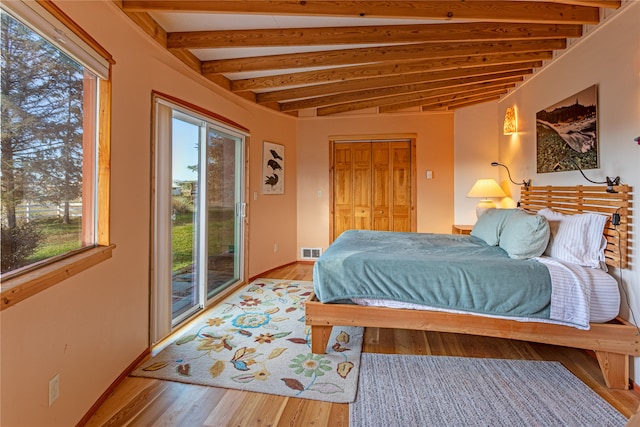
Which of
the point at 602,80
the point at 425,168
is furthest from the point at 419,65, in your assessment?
the point at 425,168

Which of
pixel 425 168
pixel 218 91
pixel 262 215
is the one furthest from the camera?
pixel 425 168

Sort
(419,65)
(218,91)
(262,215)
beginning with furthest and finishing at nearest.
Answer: (262,215) < (218,91) < (419,65)

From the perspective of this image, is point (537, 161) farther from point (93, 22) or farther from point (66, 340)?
point (66, 340)

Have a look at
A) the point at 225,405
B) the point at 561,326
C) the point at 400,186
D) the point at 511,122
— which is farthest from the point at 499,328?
the point at 400,186

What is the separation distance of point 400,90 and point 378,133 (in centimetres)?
104

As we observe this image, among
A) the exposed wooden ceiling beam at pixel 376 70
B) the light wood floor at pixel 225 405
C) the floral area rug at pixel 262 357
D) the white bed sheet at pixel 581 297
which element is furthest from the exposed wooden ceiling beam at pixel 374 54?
the light wood floor at pixel 225 405

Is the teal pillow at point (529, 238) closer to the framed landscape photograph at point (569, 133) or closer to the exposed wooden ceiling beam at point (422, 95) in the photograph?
the framed landscape photograph at point (569, 133)

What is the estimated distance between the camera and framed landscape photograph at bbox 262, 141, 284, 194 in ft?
14.9

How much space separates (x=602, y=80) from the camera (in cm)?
233

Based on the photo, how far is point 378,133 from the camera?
5.06 metres

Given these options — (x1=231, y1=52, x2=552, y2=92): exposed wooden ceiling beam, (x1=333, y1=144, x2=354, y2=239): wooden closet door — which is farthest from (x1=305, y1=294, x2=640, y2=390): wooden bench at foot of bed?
(x1=333, y1=144, x2=354, y2=239): wooden closet door

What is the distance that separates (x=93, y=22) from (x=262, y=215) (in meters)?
2.95

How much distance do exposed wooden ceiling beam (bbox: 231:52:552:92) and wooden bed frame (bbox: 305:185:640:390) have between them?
4.69 feet

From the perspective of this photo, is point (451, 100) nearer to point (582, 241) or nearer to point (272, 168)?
point (272, 168)
